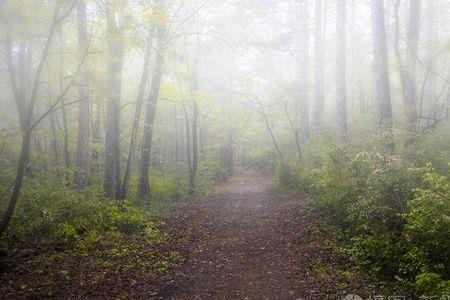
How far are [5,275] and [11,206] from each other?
4.08 feet

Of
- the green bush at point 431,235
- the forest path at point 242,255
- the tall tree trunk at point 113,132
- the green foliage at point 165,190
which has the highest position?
the tall tree trunk at point 113,132

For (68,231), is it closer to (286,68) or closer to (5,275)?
(5,275)

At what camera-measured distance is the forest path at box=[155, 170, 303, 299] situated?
6020 mm

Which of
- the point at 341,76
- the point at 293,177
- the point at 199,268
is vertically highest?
the point at 341,76

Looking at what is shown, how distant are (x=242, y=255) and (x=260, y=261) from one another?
1.83ft

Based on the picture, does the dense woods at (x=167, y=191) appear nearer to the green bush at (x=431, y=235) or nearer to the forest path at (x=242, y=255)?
the green bush at (x=431, y=235)

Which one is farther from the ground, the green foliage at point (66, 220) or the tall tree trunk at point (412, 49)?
the tall tree trunk at point (412, 49)

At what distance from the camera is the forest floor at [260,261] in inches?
231

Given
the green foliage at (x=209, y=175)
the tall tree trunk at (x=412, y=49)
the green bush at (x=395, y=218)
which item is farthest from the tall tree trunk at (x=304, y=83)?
the green bush at (x=395, y=218)

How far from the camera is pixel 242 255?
25.4 feet

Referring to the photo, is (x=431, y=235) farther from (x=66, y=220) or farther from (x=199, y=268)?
(x=66, y=220)

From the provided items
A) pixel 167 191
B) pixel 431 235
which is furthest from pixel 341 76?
pixel 431 235

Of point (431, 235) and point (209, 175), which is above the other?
point (431, 235)

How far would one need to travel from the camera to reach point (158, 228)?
32.1 ft
